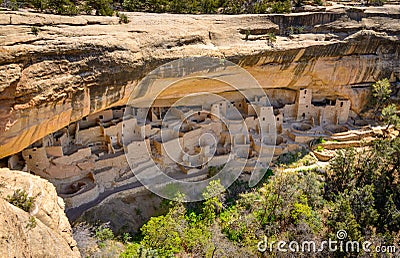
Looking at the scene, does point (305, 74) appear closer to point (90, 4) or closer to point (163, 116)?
point (163, 116)

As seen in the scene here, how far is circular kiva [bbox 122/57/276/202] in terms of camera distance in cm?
1357

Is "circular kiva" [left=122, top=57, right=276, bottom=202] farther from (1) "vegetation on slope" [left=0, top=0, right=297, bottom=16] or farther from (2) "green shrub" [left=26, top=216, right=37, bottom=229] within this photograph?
(2) "green shrub" [left=26, top=216, right=37, bottom=229]

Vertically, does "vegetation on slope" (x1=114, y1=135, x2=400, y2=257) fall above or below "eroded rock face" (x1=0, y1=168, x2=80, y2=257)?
below

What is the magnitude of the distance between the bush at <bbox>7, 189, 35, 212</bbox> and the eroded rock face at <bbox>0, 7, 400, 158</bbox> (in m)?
2.65

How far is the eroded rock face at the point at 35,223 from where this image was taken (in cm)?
515

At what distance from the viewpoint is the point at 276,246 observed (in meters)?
12.6

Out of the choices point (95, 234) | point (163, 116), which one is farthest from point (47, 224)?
point (163, 116)

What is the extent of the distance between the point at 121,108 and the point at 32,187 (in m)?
7.25

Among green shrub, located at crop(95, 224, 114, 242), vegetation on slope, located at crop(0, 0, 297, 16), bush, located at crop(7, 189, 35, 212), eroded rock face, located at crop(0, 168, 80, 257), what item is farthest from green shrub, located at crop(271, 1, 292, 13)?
bush, located at crop(7, 189, 35, 212)

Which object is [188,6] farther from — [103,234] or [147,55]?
[103,234]

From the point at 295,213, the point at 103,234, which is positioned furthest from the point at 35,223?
the point at 295,213

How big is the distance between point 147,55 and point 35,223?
7.20m

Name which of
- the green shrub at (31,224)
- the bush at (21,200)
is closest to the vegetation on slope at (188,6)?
the bush at (21,200)

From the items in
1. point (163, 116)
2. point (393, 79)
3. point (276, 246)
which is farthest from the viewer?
point (393, 79)
